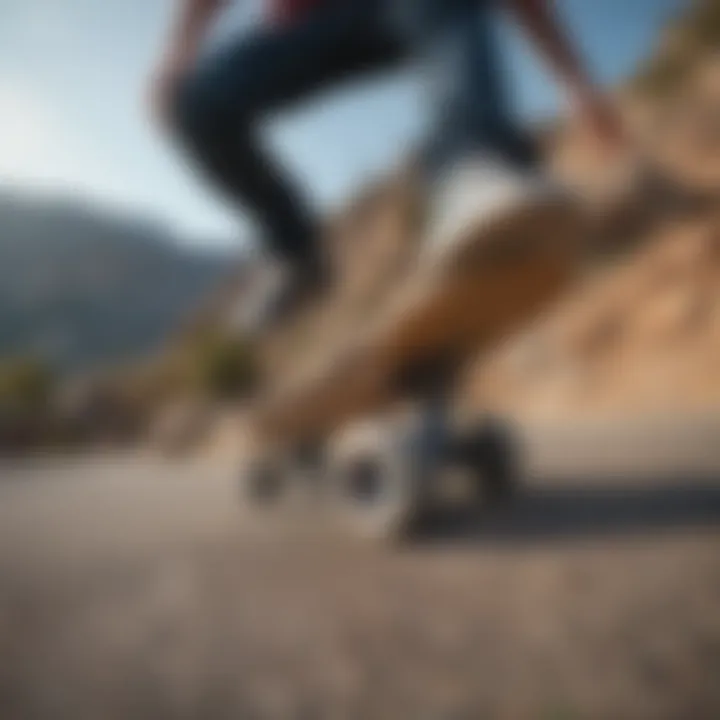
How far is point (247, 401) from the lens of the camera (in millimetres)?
823

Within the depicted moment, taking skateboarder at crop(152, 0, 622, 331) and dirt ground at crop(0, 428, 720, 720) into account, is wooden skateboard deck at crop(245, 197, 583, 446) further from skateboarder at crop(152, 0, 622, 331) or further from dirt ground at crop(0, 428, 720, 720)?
dirt ground at crop(0, 428, 720, 720)

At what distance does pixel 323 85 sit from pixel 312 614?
0.54 m

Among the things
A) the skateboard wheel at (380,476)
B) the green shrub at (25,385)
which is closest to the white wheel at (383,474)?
the skateboard wheel at (380,476)

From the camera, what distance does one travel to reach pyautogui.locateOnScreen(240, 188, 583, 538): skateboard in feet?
2.48

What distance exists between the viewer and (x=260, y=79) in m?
0.73

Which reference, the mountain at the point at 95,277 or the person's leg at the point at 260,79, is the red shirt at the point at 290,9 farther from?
the mountain at the point at 95,277

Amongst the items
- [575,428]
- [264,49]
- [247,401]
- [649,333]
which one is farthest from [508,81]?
[649,333]

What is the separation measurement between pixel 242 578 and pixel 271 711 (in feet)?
0.62

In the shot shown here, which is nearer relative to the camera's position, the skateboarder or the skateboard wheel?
the skateboarder

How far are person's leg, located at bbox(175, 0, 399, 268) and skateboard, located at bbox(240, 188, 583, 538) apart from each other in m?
0.19

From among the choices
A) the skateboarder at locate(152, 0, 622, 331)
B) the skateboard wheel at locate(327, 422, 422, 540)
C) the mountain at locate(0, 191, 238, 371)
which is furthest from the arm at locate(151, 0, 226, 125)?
the skateboard wheel at locate(327, 422, 422, 540)

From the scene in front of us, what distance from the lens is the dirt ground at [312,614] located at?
69cm

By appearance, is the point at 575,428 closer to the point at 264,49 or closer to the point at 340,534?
the point at 340,534

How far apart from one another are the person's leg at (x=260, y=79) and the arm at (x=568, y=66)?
0.50ft
